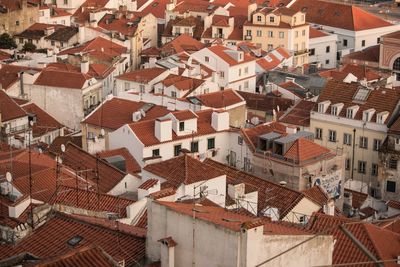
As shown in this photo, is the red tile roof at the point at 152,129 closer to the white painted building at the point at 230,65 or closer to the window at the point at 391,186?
the window at the point at 391,186

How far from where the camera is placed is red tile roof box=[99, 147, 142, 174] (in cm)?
3728

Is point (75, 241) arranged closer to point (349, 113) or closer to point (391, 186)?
point (391, 186)

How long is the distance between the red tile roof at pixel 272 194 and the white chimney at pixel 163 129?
6214 mm

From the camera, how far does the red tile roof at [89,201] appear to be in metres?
26.3

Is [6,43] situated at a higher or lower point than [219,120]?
lower

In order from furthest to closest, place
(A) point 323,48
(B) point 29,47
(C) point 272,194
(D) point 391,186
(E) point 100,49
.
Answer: (A) point 323,48, (B) point 29,47, (E) point 100,49, (D) point 391,186, (C) point 272,194

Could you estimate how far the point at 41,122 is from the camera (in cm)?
4753

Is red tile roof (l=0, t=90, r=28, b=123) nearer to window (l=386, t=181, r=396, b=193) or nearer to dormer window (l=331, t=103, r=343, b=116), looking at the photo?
dormer window (l=331, t=103, r=343, b=116)

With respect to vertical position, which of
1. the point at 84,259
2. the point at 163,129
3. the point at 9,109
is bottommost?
the point at 9,109

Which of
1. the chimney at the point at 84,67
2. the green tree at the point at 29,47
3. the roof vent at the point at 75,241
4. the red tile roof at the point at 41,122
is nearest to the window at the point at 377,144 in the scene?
the red tile roof at the point at 41,122

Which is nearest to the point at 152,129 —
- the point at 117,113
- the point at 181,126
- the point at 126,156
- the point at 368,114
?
the point at 181,126

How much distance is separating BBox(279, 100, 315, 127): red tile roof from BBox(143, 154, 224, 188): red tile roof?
14.7 m

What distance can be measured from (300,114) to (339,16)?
106 ft

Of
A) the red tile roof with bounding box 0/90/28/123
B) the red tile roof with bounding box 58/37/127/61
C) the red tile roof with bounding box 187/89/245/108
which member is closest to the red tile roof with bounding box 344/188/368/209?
the red tile roof with bounding box 187/89/245/108
